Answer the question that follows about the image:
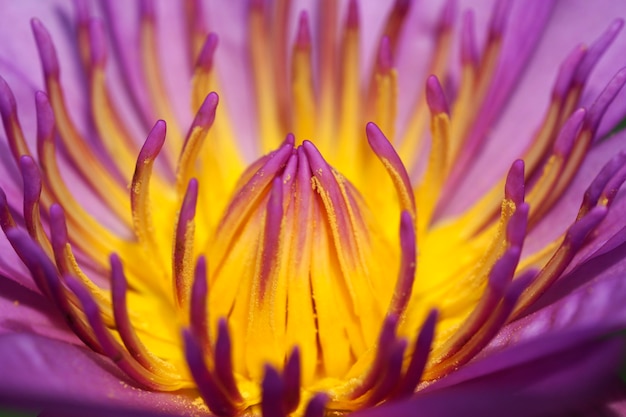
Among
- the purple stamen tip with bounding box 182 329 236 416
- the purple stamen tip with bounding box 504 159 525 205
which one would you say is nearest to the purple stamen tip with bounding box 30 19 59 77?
the purple stamen tip with bounding box 182 329 236 416

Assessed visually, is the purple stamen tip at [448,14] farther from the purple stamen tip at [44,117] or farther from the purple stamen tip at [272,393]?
the purple stamen tip at [272,393]

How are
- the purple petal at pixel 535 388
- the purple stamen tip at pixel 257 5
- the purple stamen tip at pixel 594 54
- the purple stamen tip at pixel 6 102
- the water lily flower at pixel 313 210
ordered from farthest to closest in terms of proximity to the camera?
the purple stamen tip at pixel 257 5, the purple stamen tip at pixel 594 54, the purple stamen tip at pixel 6 102, the water lily flower at pixel 313 210, the purple petal at pixel 535 388

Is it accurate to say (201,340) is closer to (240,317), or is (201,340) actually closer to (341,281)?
(240,317)

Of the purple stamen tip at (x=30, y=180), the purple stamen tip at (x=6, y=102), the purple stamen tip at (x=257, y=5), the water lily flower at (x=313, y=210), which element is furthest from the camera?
the purple stamen tip at (x=257, y=5)

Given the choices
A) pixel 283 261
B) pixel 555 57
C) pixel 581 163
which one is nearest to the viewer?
pixel 283 261

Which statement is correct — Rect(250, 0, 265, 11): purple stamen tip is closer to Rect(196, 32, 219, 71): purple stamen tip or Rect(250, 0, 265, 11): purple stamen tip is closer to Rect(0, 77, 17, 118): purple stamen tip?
Rect(196, 32, 219, 71): purple stamen tip

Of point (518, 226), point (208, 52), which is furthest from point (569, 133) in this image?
point (208, 52)

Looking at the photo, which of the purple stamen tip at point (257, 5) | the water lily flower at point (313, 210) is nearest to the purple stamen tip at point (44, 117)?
the water lily flower at point (313, 210)

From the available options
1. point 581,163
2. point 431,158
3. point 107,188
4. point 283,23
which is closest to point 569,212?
point 581,163
